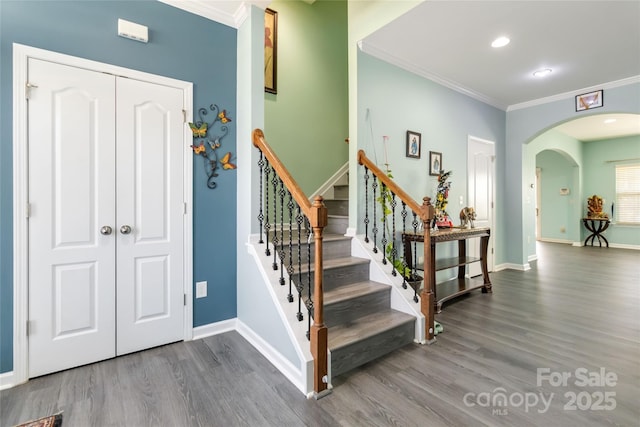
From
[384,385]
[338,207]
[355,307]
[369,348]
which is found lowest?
[384,385]

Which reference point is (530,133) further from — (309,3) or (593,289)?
(309,3)

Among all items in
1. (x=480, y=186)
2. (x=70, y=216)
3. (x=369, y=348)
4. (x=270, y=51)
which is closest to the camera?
(x=70, y=216)

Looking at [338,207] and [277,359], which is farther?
[338,207]

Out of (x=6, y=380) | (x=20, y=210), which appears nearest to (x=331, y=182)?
(x=20, y=210)

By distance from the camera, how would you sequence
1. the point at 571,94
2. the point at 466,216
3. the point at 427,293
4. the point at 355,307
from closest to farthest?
the point at 355,307 < the point at 427,293 < the point at 466,216 < the point at 571,94

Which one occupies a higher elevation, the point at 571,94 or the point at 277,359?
the point at 571,94

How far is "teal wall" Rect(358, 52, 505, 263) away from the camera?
134 inches

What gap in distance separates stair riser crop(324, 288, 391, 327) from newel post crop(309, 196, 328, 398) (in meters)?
0.39

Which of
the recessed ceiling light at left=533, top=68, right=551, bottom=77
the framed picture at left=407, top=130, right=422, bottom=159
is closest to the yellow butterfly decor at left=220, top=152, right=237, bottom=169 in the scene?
the framed picture at left=407, top=130, right=422, bottom=159

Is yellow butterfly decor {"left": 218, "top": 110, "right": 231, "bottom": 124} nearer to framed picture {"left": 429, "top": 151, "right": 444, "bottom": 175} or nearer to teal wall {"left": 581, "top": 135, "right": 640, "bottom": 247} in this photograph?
framed picture {"left": 429, "top": 151, "right": 444, "bottom": 175}

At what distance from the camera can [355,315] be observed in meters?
2.47

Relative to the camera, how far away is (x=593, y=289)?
4047 millimetres

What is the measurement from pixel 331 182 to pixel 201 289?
227cm

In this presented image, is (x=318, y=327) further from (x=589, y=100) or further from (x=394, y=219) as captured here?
(x=589, y=100)
